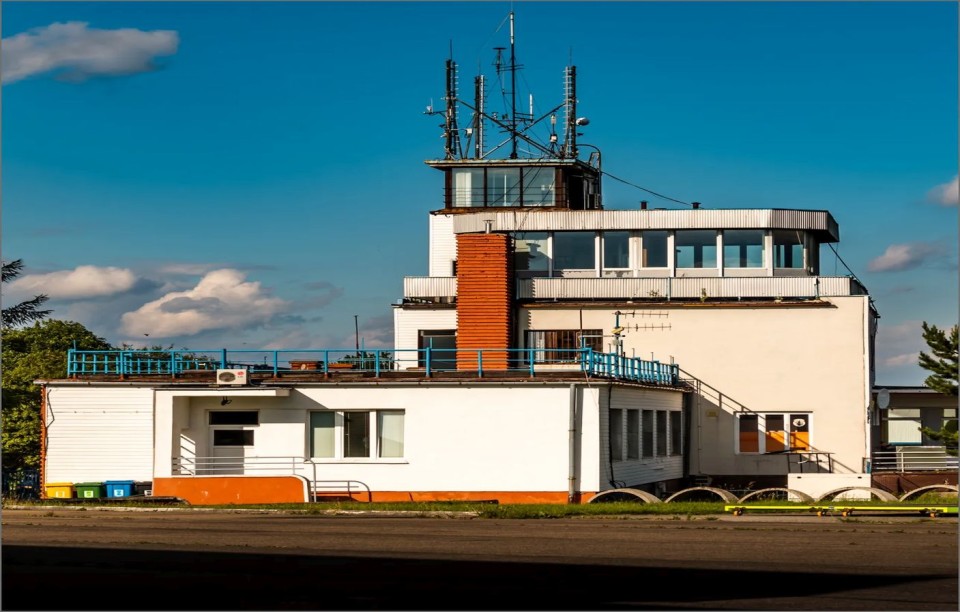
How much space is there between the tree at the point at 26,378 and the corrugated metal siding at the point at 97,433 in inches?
998

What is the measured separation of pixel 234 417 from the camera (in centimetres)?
4034

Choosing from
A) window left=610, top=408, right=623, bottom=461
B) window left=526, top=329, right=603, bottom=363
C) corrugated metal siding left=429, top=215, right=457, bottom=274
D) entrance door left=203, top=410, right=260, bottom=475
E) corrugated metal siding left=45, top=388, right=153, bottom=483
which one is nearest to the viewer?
entrance door left=203, top=410, right=260, bottom=475

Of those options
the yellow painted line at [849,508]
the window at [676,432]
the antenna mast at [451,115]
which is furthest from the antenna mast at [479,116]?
the yellow painted line at [849,508]

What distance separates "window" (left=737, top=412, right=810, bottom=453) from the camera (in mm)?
49906

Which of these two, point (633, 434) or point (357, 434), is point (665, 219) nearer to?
point (633, 434)

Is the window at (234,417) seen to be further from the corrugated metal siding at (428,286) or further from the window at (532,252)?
the window at (532,252)

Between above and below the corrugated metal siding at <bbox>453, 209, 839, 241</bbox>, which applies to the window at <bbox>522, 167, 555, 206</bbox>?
above

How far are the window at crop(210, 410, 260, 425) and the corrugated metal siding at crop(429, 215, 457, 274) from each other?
2062 centimetres

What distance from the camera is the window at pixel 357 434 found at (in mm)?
39531

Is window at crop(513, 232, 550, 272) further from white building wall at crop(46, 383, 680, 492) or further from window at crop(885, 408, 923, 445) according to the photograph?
window at crop(885, 408, 923, 445)

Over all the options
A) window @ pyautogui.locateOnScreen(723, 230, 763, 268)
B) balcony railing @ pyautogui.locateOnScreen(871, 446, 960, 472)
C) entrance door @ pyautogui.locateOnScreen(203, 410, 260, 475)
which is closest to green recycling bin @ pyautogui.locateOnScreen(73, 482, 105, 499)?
entrance door @ pyautogui.locateOnScreen(203, 410, 260, 475)

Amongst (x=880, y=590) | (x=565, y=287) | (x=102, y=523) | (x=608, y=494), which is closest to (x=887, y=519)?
(x=608, y=494)

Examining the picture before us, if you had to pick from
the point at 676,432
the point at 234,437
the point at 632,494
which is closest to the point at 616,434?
the point at 632,494

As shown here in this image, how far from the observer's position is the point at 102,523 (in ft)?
98.3
